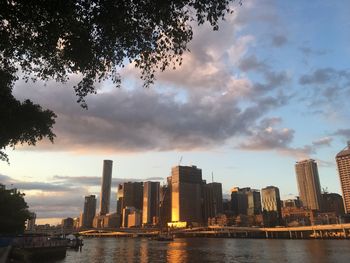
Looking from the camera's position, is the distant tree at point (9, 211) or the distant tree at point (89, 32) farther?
the distant tree at point (9, 211)

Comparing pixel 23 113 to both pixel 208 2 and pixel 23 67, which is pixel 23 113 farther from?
pixel 208 2

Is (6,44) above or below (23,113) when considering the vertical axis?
below

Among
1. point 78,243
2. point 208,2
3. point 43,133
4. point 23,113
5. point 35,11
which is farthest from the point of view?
point 78,243

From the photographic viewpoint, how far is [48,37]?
1662 cm

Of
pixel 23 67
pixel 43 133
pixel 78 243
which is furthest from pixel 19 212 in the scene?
pixel 23 67

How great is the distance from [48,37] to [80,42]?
1.41 meters

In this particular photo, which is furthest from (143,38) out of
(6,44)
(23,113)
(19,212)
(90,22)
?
(19,212)

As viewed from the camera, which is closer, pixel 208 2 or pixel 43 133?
pixel 208 2

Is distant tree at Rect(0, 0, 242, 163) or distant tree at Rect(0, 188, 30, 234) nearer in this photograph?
distant tree at Rect(0, 0, 242, 163)

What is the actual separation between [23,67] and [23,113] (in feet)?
69.1

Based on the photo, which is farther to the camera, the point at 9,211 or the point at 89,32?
the point at 9,211

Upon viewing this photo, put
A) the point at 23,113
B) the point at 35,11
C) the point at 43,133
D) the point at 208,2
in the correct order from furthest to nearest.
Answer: the point at 43,133 < the point at 23,113 < the point at 208,2 < the point at 35,11

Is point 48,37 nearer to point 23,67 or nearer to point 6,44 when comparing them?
point 6,44

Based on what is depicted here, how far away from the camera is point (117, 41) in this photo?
17.3 m
